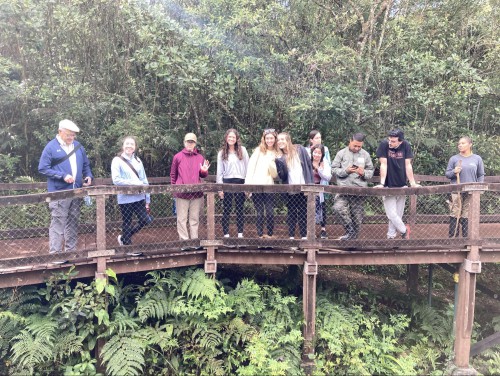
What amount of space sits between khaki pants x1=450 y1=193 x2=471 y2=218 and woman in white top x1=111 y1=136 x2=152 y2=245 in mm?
4901

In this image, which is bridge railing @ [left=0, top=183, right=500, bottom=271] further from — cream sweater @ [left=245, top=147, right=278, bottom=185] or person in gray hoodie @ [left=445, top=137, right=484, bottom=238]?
cream sweater @ [left=245, top=147, right=278, bottom=185]

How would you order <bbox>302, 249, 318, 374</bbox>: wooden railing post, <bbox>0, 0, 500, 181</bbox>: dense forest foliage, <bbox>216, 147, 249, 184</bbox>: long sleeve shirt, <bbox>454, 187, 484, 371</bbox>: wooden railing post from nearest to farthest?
<bbox>302, 249, 318, 374</bbox>: wooden railing post < <bbox>216, 147, 249, 184</bbox>: long sleeve shirt < <bbox>454, 187, 484, 371</bbox>: wooden railing post < <bbox>0, 0, 500, 181</bbox>: dense forest foliage

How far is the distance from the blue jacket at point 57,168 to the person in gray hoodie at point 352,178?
381 cm

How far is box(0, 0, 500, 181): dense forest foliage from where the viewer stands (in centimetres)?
813

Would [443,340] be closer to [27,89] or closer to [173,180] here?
[173,180]

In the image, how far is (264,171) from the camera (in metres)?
5.91

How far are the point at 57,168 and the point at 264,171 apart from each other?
289 centimetres

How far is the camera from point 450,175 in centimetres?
658

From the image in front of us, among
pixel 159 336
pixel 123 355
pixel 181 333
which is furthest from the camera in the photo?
pixel 181 333

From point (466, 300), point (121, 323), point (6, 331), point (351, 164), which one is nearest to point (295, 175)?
point (351, 164)

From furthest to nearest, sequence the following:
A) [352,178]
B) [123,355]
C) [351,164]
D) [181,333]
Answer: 1. [352,178]
2. [351,164]
3. [181,333]
4. [123,355]

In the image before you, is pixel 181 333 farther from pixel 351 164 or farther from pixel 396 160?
pixel 396 160

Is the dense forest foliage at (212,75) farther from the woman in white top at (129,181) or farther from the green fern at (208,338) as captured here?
the green fern at (208,338)

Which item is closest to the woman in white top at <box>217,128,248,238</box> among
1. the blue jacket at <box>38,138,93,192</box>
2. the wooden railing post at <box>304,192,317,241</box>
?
the wooden railing post at <box>304,192,317,241</box>
